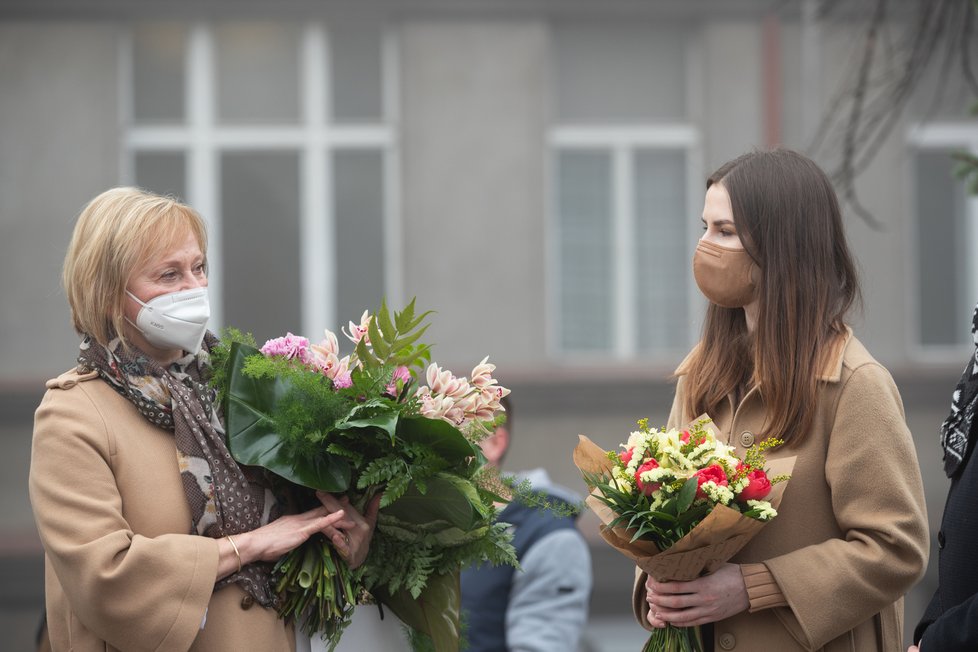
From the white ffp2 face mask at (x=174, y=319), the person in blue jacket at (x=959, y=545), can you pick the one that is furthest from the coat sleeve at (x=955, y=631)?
the white ffp2 face mask at (x=174, y=319)

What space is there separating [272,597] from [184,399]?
0.50 meters

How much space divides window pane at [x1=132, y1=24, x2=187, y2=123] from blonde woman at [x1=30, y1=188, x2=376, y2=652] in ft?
21.6

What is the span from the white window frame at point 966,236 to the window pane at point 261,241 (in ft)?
16.2

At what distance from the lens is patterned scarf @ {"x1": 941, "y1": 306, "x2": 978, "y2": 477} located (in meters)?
2.34

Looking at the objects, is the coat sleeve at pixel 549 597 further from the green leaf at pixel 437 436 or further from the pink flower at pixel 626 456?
the pink flower at pixel 626 456

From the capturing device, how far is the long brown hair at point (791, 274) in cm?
255

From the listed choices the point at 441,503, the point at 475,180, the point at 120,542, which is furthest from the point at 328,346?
the point at 475,180

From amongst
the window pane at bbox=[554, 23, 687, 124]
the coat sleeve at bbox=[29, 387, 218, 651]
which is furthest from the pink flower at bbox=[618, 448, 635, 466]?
the window pane at bbox=[554, 23, 687, 124]

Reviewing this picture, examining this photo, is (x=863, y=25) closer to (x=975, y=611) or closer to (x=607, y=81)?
(x=607, y=81)

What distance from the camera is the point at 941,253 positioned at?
938cm

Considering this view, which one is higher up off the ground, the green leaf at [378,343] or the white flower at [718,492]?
the green leaf at [378,343]

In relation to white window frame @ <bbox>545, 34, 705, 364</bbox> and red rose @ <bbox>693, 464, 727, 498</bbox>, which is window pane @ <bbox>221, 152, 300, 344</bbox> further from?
red rose @ <bbox>693, 464, 727, 498</bbox>

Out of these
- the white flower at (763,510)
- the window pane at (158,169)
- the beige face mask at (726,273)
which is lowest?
the white flower at (763,510)

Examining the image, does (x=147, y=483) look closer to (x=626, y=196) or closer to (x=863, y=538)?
(x=863, y=538)
